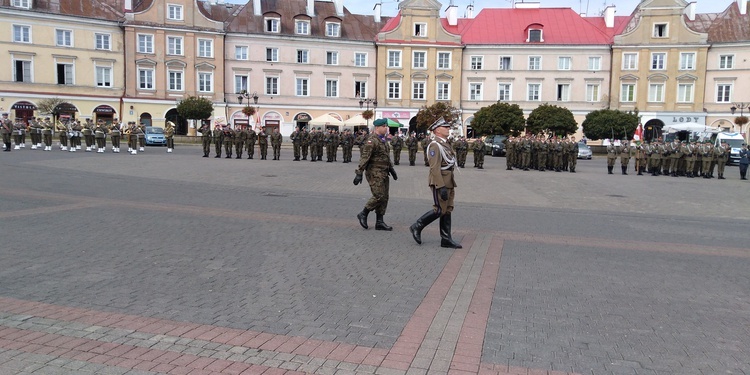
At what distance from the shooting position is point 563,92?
6394 cm

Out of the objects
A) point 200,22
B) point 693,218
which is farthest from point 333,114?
point 693,218

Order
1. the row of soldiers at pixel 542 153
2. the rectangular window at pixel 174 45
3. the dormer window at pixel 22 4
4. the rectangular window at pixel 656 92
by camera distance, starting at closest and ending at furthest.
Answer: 1. the row of soldiers at pixel 542 153
2. the dormer window at pixel 22 4
3. the rectangular window at pixel 174 45
4. the rectangular window at pixel 656 92

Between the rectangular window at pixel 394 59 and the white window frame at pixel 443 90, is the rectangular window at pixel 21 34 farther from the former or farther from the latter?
the white window frame at pixel 443 90

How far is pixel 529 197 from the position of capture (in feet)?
56.7

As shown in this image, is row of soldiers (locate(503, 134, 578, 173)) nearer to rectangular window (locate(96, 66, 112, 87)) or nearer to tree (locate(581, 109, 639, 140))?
tree (locate(581, 109, 639, 140))

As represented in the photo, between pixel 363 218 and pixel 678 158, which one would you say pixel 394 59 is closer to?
pixel 678 158

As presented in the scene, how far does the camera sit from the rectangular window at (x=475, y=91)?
65.1m

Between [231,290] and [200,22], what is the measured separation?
5724 centimetres

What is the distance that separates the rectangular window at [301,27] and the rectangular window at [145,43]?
1388 centimetres

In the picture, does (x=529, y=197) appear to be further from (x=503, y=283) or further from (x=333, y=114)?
(x=333, y=114)

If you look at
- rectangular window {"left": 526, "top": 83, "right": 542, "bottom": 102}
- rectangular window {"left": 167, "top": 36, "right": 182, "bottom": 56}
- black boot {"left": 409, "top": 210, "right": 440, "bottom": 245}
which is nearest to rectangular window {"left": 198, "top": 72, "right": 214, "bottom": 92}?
rectangular window {"left": 167, "top": 36, "right": 182, "bottom": 56}

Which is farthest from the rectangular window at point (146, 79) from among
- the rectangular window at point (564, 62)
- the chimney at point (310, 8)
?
the rectangular window at point (564, 62)

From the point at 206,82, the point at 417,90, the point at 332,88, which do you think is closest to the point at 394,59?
the point at 417,90

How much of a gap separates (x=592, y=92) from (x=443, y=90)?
15.4 m
